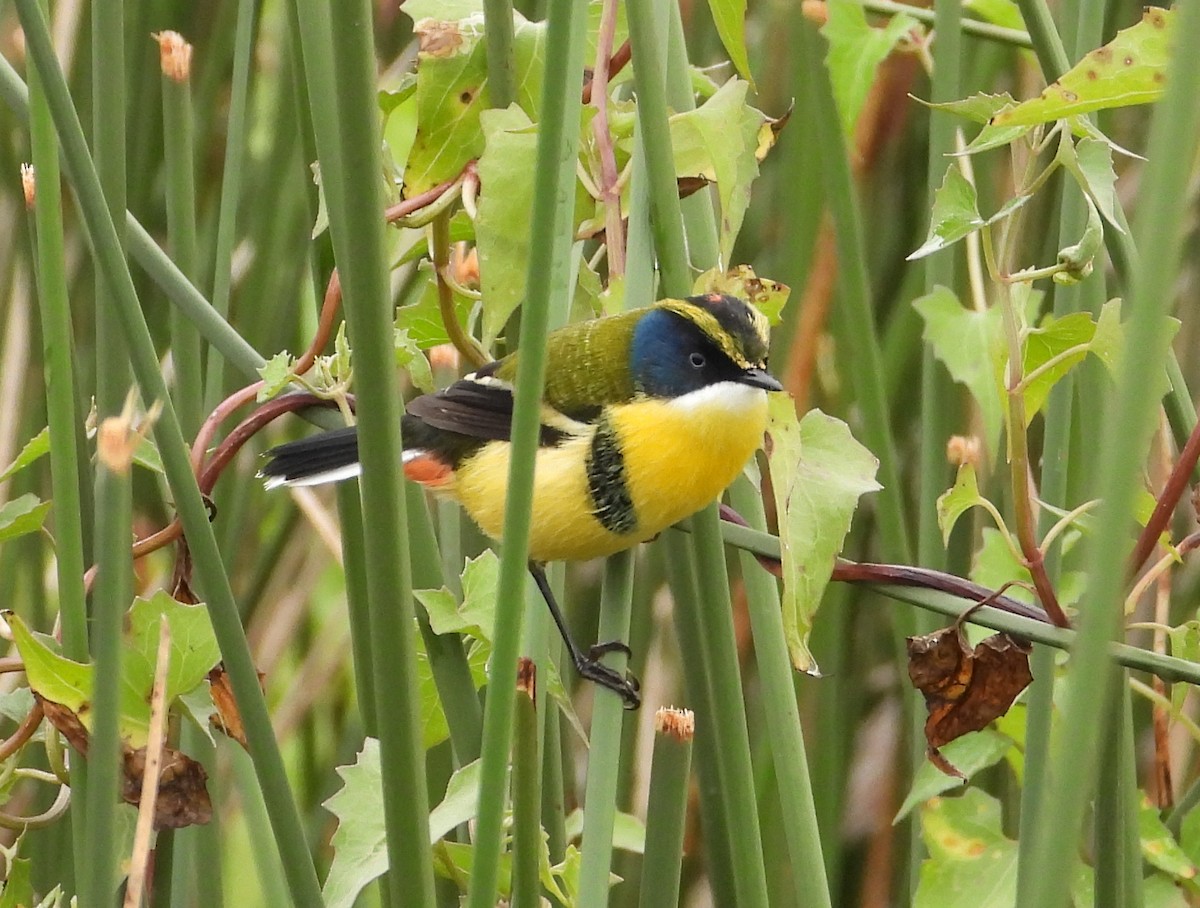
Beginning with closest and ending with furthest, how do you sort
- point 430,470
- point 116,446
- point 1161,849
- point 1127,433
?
point 1127,433
point 116,446
point 1161,849
point 430,470

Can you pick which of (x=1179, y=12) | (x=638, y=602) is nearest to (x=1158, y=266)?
(x=1179, y=12)

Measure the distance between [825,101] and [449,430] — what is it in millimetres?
601

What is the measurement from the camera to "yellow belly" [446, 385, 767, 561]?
1.38 meters

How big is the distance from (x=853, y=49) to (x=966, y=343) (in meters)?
0.37

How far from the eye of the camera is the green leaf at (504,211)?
3.99 feet

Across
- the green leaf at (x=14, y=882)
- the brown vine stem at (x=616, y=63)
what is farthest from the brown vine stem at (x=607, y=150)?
the green leaf at (x=14, y=882)

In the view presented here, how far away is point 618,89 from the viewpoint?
1.42 metres

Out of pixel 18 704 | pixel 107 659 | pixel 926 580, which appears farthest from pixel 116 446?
pixel 18 704

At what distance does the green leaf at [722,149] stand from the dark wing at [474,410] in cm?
49

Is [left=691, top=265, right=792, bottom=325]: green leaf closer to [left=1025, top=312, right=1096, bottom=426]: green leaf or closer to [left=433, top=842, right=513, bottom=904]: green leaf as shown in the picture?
[left=1025, top=312, right=1096, bottom=426]: green leaf

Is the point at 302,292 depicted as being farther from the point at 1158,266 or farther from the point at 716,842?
the point at 1158,266

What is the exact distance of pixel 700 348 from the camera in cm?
158

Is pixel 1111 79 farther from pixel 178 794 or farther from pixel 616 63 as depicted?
pixel 178 794

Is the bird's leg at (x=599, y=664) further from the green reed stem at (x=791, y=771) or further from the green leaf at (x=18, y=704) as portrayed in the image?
the green leaf at (x=18, y=704)
